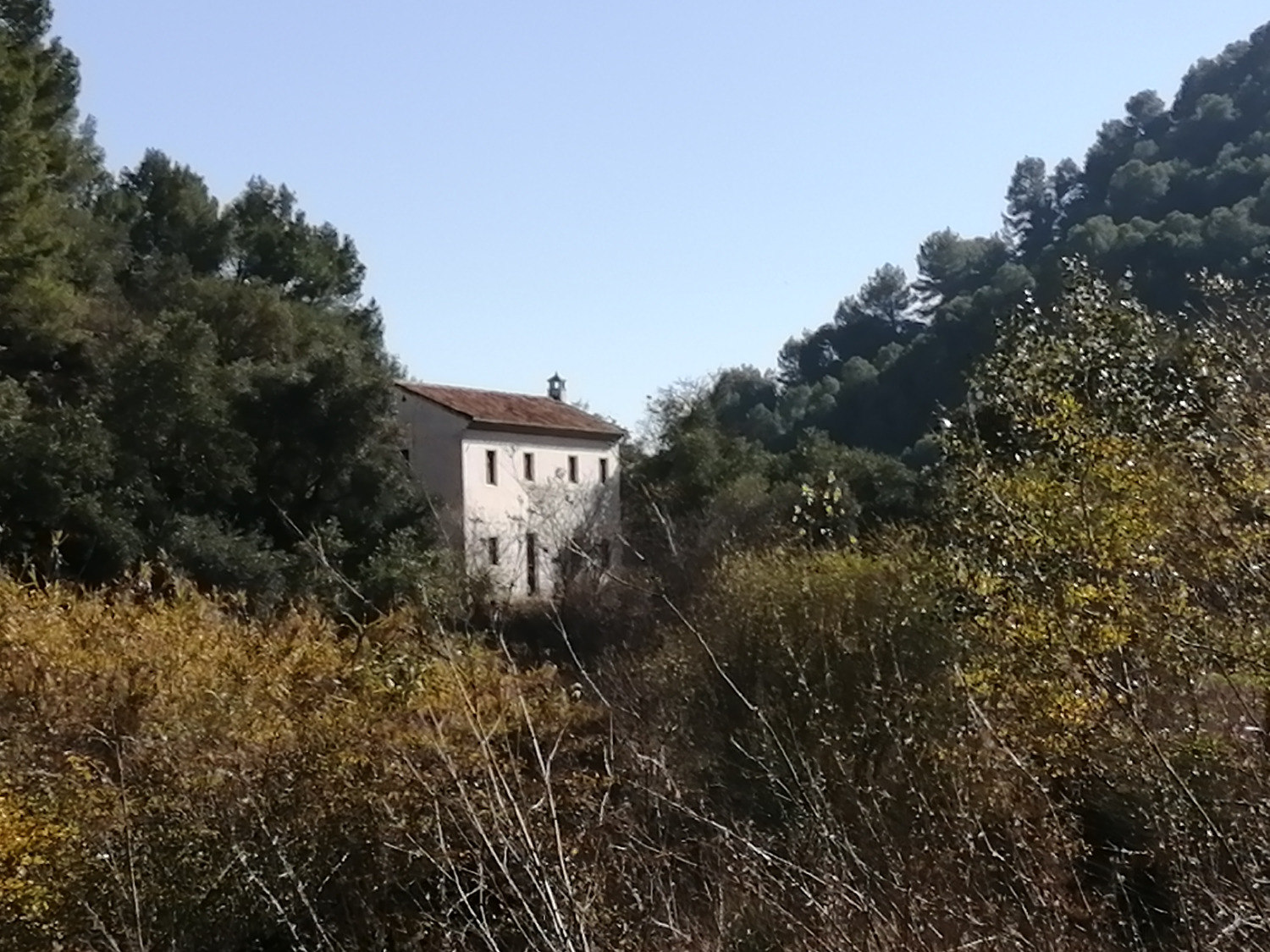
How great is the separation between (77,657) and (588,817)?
259 inches

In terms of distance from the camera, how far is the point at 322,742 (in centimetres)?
966

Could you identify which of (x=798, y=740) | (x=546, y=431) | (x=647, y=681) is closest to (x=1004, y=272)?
(x=546, y=431)

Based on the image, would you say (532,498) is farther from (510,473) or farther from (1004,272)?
(1004,272)

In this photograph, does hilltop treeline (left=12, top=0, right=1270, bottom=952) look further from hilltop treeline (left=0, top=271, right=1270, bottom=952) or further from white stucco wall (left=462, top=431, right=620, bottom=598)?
white stucco wall (left=462, top=431, right=620, bottom=598)

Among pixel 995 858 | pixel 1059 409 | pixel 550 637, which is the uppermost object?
pixel 1059 409

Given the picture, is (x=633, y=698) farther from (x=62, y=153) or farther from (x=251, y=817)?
(x=62, y=153)

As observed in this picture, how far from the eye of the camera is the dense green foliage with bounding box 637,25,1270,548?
103 ft

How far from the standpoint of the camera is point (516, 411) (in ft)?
123

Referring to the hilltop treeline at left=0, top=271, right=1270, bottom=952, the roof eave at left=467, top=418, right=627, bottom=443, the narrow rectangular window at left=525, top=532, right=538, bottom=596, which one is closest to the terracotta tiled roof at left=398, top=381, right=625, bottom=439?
the roof eave at left=467, top=418, right=627, bottom=443

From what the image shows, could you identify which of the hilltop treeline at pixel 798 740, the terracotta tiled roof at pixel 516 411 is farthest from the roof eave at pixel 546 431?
the hilltop treeline at pixel 798 740

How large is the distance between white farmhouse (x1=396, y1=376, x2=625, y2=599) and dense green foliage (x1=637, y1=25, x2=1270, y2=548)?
6.06 ft

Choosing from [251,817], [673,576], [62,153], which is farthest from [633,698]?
[62,153]

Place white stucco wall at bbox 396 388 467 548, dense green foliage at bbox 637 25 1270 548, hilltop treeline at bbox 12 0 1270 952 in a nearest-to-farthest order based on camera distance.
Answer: hilltop treeline at bbox 12 0 1270 952, dense green foliage at bbox 637 25 1270 548, white stucco wall at bbox 396 388 467 548

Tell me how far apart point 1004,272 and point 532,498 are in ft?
44.2
